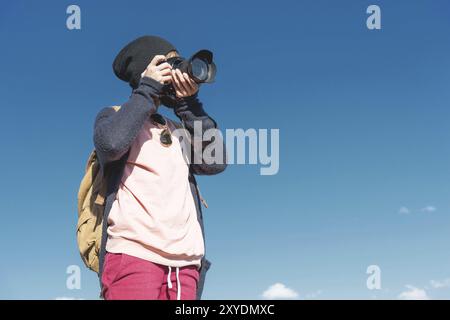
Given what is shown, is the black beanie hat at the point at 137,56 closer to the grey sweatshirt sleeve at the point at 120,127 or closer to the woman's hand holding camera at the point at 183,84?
the woman's hand holding camera at the point at 183,84

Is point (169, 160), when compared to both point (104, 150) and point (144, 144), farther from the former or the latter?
point (104, 150)

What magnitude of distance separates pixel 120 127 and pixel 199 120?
1.51 ft

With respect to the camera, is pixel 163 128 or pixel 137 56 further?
pixel 137 56

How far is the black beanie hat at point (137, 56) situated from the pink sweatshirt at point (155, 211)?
0.38m

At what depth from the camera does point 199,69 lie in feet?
7.53

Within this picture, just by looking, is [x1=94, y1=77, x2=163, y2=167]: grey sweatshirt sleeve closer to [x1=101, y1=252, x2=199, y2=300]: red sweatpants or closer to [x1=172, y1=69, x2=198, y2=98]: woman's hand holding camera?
[x1=172, y1=69, x2=198, y2=98]: woman's hand holding camera

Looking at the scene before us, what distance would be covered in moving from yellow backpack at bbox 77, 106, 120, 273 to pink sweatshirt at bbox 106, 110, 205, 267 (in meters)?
0.11

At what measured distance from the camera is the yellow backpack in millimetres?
2092

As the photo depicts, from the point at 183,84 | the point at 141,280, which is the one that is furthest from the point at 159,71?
the point at 141,280

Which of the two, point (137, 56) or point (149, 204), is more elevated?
point (137, 56)

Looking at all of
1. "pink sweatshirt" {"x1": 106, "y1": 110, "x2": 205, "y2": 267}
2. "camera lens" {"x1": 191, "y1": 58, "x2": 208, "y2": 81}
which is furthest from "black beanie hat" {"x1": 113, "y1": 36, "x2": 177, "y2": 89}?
"pink sweatshirt" {"x1": 106, "y1": 110, "x2": 205, "y2": 267}

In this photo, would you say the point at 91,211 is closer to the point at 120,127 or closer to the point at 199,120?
the point at 120,127

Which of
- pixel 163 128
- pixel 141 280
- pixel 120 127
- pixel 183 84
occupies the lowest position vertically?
pixel 141 280
